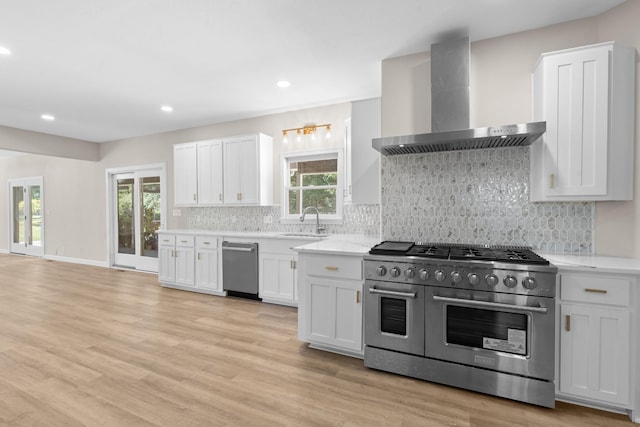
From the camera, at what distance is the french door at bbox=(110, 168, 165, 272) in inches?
252

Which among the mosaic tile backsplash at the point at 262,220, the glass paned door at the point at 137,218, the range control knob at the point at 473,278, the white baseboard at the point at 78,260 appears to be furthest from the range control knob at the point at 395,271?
the white baseboard at the point at 78,260

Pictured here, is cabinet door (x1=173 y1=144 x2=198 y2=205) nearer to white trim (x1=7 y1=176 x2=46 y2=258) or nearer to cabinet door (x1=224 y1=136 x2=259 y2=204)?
cabinet door (x1=224 y1=136 x2=259 y2=204)

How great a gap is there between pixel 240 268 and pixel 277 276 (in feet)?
1.99

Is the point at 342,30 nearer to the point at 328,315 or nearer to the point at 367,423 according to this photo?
the point at 328,315

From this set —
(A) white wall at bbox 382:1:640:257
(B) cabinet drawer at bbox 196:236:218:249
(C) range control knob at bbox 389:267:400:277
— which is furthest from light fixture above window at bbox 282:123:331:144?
(C) range control knob at bbox 389:267:400:277

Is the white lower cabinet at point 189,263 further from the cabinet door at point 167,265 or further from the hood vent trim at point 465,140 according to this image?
the hood vent trim at point 465,140

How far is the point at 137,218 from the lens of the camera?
6.59m

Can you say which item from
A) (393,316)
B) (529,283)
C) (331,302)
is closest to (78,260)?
(331,302)

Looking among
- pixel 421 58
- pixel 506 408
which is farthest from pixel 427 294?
pixel 421 58

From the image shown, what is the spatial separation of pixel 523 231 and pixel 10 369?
4.36 m

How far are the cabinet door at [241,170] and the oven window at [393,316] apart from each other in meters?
2.84

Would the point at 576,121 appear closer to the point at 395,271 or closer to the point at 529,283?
the point at 529,283

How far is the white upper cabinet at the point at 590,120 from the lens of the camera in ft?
7.57

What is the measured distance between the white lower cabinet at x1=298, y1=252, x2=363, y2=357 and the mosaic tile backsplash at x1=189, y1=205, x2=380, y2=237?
1.63 metres
